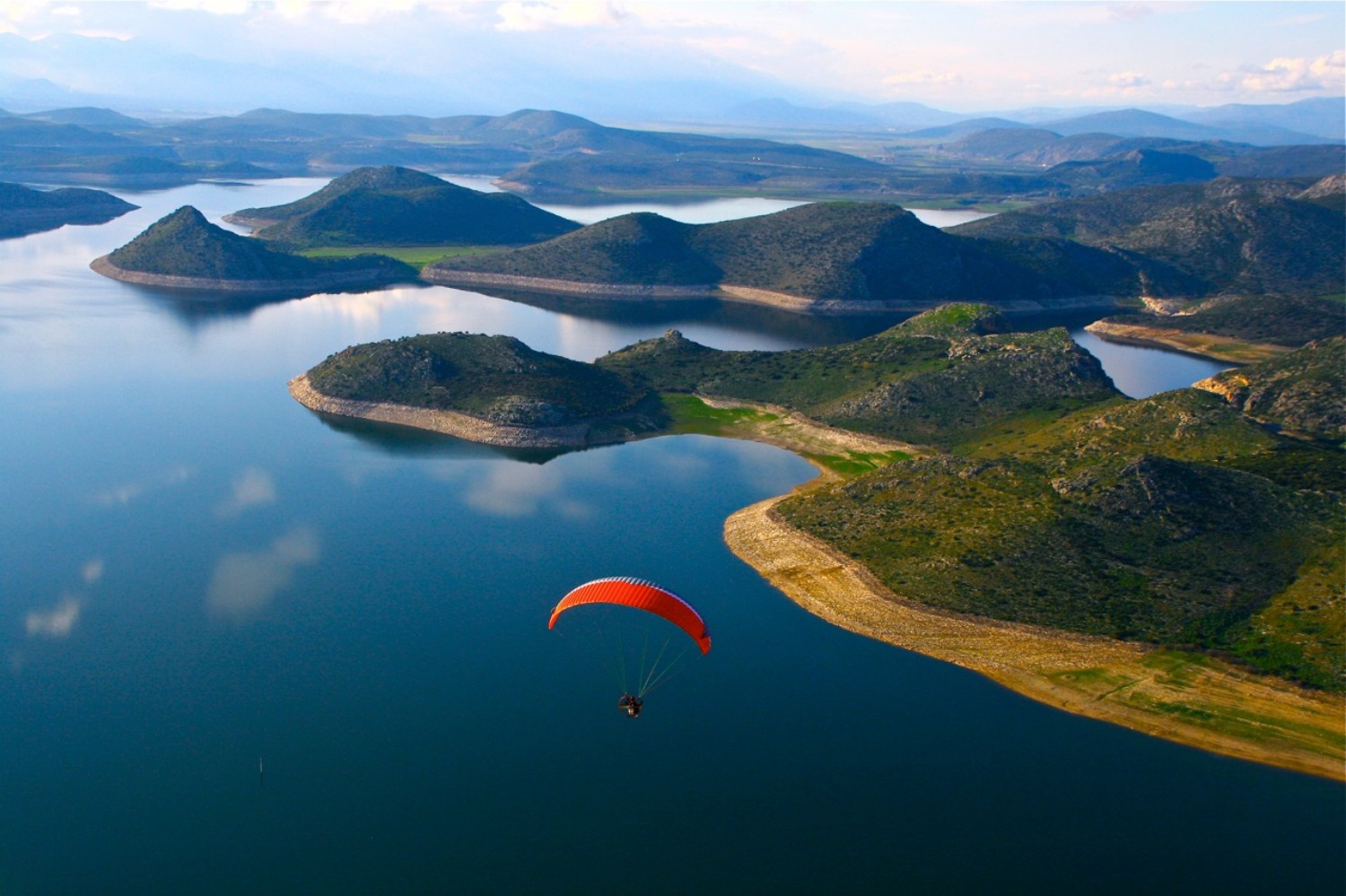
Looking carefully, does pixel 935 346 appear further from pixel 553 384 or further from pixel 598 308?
pixel 598 308

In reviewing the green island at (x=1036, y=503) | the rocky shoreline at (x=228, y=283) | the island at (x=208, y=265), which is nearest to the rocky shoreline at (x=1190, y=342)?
the green island at (x=1036, y=503)

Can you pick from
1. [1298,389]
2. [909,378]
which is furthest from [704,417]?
[1298,389]

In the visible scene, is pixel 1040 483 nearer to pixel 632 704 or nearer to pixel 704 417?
pixel 632 704

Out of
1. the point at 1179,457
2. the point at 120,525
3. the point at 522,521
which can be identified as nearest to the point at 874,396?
the point at 1179,457

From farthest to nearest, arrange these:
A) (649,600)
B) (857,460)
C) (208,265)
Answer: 1. (208,265)
2. (857,460)
3. (649,600)

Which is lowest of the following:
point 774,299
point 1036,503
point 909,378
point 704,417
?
point 704,417

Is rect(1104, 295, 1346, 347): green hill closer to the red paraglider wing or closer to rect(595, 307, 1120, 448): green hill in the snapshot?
rect(595, 307, 1120, 448): green hill
